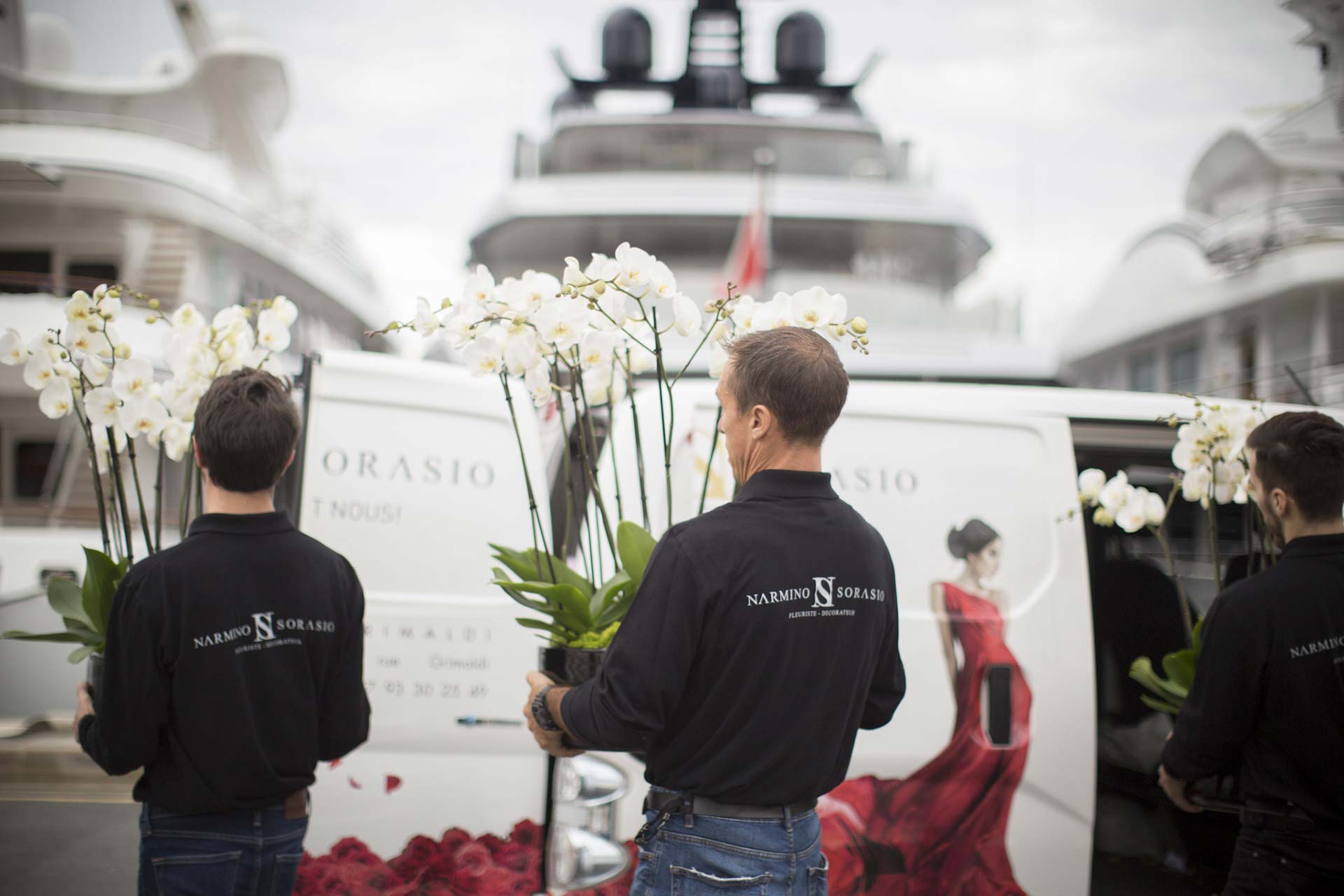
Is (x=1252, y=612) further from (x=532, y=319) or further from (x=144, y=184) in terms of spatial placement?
(x=144, y=184)

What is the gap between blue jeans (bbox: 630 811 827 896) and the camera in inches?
60.1

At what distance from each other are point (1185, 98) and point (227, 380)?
7191mm

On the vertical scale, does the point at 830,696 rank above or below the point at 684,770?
above

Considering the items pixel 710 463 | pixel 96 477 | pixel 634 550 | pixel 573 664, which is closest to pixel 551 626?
pixel 573 664

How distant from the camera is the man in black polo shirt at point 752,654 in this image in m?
1.49

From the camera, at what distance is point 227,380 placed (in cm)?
186

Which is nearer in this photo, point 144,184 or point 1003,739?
point 1003,739

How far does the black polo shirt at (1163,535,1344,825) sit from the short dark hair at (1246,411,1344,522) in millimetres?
73

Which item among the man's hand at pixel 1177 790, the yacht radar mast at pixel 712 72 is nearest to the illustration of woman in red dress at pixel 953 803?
the man's hand at pixel 1177 790

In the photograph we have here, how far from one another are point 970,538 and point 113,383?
7.08 ft

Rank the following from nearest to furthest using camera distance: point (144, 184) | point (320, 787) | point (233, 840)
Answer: point (233, 840) < point (320, 787) < point (144, 184)

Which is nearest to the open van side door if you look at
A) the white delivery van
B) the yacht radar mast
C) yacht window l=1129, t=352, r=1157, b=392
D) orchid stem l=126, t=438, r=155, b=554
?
the white delivery van

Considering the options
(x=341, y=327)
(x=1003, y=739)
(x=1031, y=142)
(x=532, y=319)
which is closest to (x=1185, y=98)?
(x=1031, y=142)

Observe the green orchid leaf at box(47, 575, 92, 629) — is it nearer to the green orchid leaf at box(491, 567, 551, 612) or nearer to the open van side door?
the open van side door
